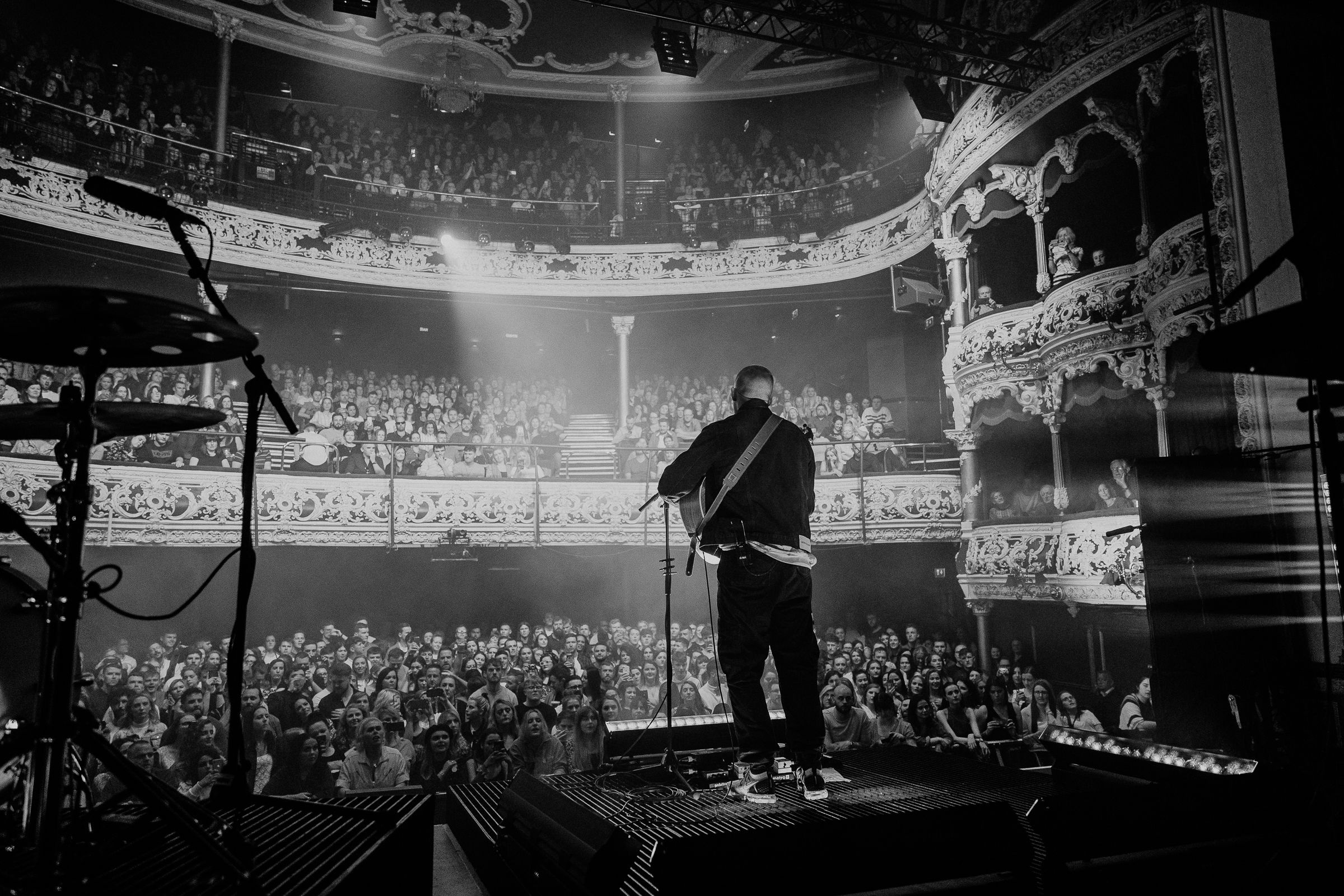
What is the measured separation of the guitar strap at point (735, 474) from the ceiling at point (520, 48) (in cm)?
1290

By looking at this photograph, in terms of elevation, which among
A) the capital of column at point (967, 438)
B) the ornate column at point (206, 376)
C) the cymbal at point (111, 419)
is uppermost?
the ornate column at point (206, 376)

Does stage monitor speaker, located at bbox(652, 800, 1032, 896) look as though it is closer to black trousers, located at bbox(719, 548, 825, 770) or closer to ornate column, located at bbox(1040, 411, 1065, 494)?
black trousers, located at bbox(719, 548, 825, 770)

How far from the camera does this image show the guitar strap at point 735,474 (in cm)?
407

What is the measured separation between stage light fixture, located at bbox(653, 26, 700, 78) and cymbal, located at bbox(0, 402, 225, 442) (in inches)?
312

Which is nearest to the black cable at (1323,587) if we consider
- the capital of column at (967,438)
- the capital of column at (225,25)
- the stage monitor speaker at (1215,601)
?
the stage monitor speaker at (1215,601)

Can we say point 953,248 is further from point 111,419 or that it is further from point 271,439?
point 111,419

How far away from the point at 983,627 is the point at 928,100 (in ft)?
22.8

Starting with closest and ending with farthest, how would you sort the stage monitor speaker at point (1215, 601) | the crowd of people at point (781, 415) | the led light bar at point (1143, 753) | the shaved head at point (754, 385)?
the led light bar at point (1143, 753), the shaved head at point (754, 385), the stage monitor speaker at point (1215, 601), the crowd of people at point (781, 415)

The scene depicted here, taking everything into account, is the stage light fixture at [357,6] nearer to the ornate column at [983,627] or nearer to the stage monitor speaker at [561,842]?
the stage monitor speaker at [561,842]

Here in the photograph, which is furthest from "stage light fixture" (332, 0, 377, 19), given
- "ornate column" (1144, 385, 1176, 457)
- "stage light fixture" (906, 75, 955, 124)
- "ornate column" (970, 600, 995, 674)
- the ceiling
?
"ornate column" (970, 600, 995, 674)

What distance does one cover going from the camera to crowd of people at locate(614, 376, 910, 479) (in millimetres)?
13531

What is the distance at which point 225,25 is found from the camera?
14125mm

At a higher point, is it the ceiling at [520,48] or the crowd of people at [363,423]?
the ceiling at [520,48]

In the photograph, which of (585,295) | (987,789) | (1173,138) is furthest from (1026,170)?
(987,789)
